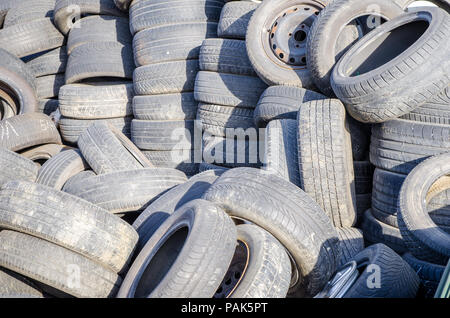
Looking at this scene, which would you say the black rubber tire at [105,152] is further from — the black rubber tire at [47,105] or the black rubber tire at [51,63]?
the black rubber tire at [51,63]

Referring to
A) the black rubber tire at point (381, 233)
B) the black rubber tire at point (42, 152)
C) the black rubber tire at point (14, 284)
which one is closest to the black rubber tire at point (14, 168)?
the black rubber tire at point (42, 152)

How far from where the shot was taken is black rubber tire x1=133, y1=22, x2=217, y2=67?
5664 mm

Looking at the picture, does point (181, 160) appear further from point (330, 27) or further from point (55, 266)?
point (55, 266)

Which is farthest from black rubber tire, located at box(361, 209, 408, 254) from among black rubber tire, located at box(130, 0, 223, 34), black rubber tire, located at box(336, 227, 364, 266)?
black rubber tire, located at box(130, 0, 223, 34)

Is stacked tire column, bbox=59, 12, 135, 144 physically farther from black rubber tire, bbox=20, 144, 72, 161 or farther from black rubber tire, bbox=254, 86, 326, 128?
black rubber tire, bbox=254, 86, 326, 128

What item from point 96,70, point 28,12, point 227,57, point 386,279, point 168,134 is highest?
point 28,12

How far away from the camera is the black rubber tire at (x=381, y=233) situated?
3.83 m

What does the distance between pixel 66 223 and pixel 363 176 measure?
2.58 m

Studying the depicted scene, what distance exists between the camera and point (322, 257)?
321cm

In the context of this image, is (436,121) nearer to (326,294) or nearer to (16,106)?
(326,294)

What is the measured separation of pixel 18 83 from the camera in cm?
643

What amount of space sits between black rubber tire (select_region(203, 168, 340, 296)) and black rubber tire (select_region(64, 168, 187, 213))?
3.34 feet

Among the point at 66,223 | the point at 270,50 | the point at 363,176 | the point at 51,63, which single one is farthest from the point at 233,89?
the point at 51,63

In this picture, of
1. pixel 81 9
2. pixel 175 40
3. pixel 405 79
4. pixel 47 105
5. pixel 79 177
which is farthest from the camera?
pixel 47 105
